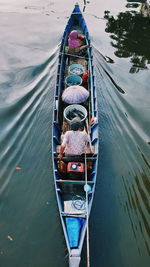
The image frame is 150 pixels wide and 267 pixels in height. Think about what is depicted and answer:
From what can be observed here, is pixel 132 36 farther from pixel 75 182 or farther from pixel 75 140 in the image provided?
pixel 75 182

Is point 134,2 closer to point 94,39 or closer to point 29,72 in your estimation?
point 94,39

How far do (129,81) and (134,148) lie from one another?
6471mm

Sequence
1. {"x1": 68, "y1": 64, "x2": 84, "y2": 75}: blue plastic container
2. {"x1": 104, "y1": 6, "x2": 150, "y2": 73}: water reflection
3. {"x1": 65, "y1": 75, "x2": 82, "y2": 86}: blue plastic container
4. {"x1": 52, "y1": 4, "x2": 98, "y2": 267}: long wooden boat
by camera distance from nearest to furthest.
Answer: {"x1": 52, "y1": 4, "x2": 98, "y2": 267}: long wooden boat → {"x1": 65, "y1": 75, "x2": 82, "y2": 86}: blue plastic container → {"x1": 68, "y1": 64, "x2": 84, "y2": 75}: blue plastic container → {"x1": 104, "y1": 6, "x2": 150, "y2": 73}: water reflection

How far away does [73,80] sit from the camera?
43.9 ft

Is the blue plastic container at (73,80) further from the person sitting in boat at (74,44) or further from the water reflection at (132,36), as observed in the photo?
the water reflection at (132,36)

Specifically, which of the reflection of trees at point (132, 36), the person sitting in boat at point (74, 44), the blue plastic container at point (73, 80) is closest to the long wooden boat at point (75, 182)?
the blue plastic container at point (73, 80)

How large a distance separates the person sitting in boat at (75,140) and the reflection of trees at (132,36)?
10.2m

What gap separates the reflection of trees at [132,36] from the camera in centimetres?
1889

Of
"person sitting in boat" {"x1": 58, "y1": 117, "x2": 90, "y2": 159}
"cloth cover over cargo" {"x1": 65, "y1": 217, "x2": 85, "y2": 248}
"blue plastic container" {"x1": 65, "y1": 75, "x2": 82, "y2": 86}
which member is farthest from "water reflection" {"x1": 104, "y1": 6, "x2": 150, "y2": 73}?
"cloth cover over cargo" {"x1": 65, "y1": 217, "x2": 85, "y2": 248}

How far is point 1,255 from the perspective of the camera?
8.11 m

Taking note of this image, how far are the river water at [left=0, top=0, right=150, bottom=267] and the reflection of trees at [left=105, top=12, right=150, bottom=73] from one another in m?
0.09

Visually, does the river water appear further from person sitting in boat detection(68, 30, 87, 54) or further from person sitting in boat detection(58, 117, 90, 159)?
person sitting in boat detection(68, 30, 87, 54)

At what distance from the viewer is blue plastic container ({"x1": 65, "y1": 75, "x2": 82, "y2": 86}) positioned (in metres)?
13.2

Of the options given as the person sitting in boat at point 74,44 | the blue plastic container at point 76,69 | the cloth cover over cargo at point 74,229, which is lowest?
the cloth cover over cargo at point 74,229
